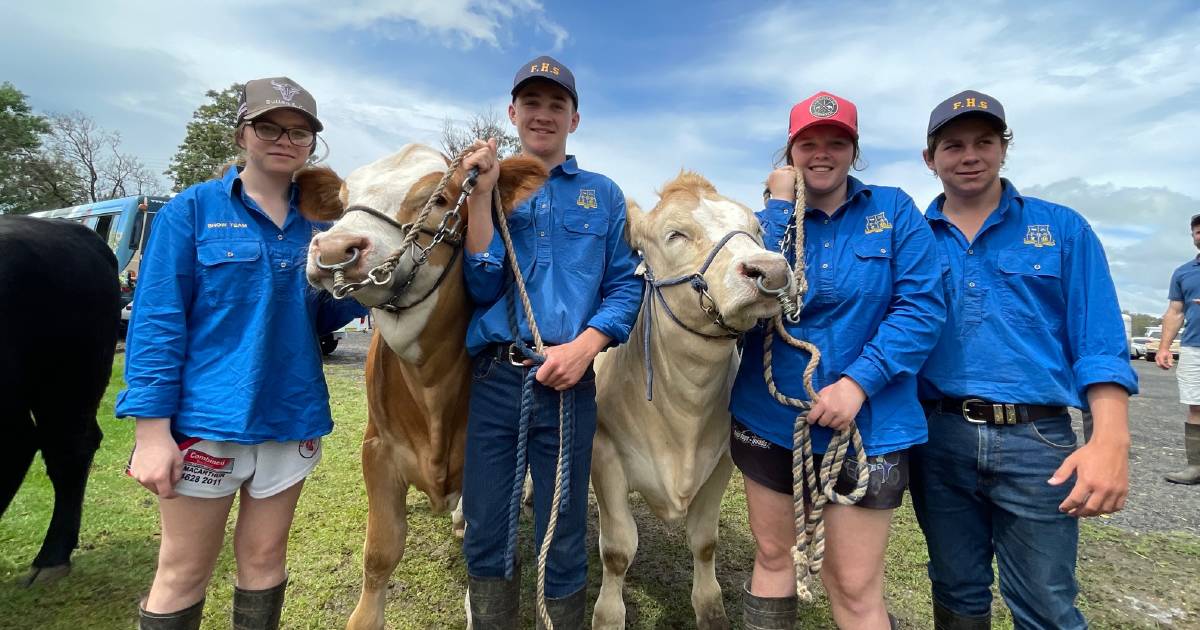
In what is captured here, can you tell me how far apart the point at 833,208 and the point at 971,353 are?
0.78m

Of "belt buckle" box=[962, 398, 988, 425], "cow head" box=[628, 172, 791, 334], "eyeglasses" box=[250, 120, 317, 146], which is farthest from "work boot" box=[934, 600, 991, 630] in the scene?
"eyeglasses" box=[250, 120, 317, 146]

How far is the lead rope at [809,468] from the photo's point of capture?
2.17m

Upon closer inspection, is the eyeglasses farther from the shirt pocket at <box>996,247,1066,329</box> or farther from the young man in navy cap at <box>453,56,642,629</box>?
the shirt pocket at <box>996,247,1066,329</box>

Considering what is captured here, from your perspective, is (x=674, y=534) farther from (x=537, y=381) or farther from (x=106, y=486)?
(x=106, y=486)

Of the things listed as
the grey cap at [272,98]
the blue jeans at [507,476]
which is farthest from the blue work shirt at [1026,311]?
the grey cap at [272,98]

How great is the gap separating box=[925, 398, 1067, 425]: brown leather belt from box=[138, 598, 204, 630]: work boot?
304 centimetres

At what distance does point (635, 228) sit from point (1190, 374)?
7239 mm

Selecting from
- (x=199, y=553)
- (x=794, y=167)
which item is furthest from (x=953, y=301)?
(x=199, y=553)

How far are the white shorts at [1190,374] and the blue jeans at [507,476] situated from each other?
760 cm

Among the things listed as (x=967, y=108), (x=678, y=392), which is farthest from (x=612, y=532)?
(x=967, y=108)

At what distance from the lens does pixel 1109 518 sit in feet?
17.1

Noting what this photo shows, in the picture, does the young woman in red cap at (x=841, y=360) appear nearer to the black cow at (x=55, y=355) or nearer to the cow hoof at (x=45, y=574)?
the black cow at (x=55, y=355)

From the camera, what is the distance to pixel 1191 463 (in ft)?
21.5

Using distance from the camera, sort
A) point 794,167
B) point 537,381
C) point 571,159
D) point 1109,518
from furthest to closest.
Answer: point 1109,518
point 571,159
point 794,167
point 537,381
